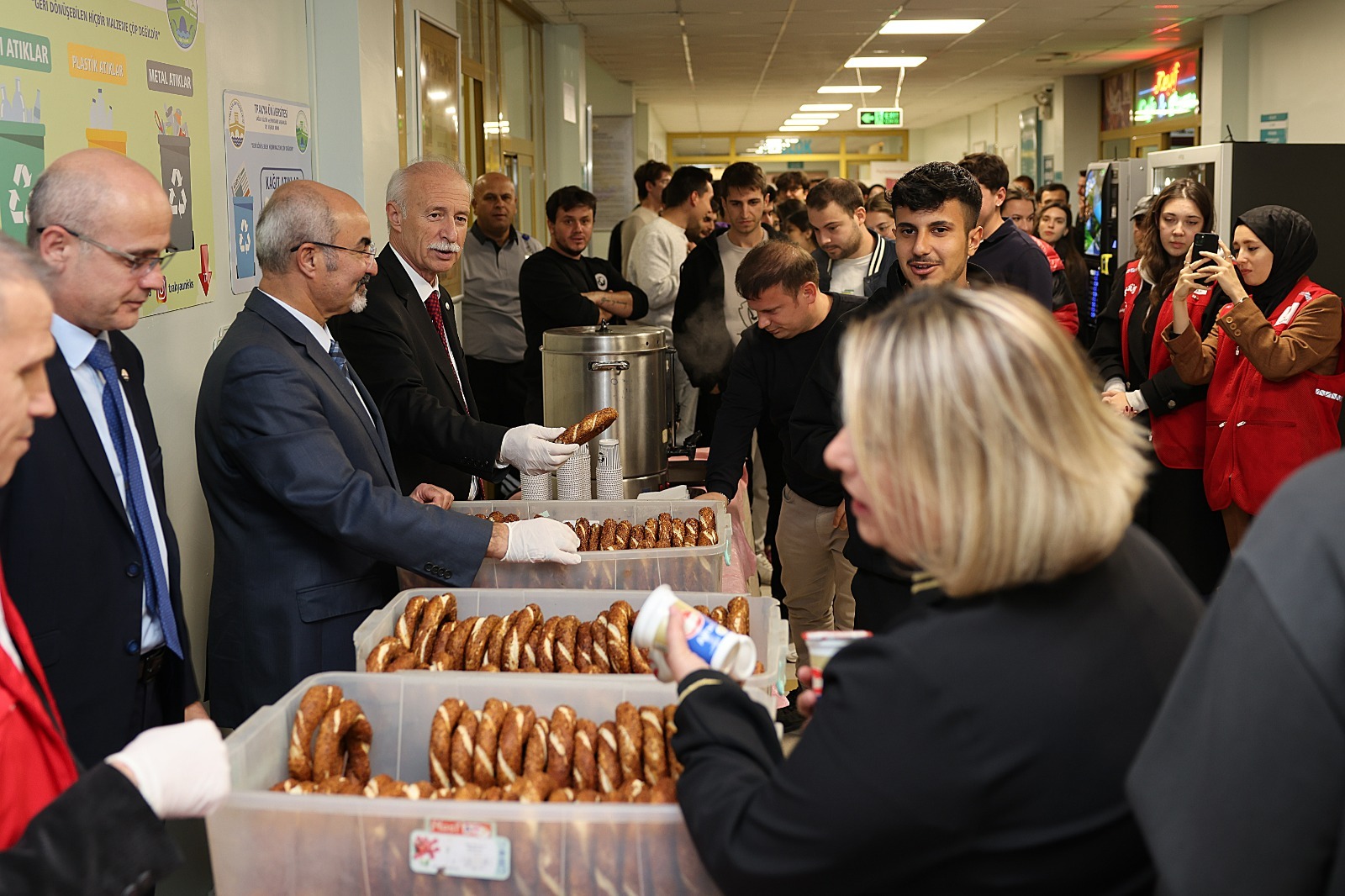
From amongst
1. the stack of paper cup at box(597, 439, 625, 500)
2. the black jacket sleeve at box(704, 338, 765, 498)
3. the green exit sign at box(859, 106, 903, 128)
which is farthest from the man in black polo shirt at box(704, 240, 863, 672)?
the green exit sign at box(859, 106, 903, 128)

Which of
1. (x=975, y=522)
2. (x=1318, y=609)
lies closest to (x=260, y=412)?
(x=975, y=522)

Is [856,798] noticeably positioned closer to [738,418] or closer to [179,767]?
[179,767]

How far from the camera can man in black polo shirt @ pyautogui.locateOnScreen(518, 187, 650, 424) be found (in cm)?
550

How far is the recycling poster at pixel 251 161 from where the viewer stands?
10.5ft

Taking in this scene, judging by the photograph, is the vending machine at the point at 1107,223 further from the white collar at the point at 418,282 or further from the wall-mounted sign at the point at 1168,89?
the white collar at the point at 418,282

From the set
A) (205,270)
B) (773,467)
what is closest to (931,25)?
(773,467)

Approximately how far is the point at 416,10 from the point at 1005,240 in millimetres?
2631

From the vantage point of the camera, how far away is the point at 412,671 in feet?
5.78

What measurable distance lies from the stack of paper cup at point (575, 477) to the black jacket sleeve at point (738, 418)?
0.39 meters

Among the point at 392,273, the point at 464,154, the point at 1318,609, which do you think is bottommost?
the point at 1318,609

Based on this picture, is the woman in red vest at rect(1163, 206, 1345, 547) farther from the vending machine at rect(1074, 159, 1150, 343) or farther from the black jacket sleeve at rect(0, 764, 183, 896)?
the black jacket sleeve at rect(0, 764, 183, 896)

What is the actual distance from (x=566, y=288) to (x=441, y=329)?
2.26 m

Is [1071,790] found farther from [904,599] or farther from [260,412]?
[260,412]

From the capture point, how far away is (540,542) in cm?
234
